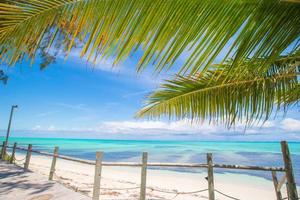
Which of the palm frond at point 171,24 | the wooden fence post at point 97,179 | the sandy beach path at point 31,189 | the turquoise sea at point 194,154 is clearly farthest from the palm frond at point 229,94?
the turquoise sea at point 194,154

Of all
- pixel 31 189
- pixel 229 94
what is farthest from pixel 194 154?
pixel 229 94

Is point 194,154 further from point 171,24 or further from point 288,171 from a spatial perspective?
point 171,24

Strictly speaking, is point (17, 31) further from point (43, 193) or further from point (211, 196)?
point (43, 193)

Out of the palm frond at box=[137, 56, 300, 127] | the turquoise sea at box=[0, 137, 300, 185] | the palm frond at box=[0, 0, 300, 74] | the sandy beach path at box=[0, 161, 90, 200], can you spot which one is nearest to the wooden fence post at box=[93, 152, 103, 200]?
the sandy beach path at box=[0, 161, 90, 200]

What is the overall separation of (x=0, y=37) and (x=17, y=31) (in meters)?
0.06

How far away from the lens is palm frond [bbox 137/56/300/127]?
2.08 metres

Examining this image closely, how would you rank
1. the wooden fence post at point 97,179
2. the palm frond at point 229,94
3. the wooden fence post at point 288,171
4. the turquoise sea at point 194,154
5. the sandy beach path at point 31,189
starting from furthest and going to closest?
the turquoise sea at point 194,154 → the sandy beach path at point 31,189 → the wooden fence post at point 97,179 → the wooden fence post at point 288,171 → the palm frond at point 229,94

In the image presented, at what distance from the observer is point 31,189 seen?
614 centimetres

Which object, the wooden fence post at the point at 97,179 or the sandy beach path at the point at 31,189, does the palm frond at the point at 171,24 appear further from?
the sandy beach path at the point at 31,189

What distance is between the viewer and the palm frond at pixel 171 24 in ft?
2.42

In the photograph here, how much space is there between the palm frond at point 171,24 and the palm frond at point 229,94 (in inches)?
44.3

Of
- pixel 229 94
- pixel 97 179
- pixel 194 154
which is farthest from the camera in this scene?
pixel 194 154

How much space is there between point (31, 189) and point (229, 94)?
5.63 metres

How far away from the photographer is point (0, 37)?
2.86 feet
